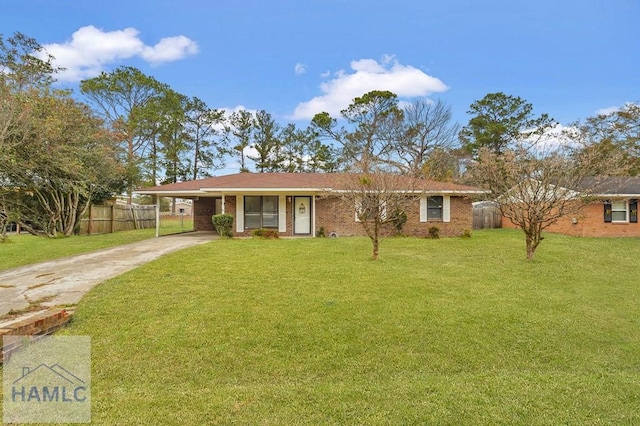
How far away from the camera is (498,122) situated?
30.5 meters

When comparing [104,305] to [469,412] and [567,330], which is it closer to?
[469,412]

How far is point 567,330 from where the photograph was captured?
15.0 ft

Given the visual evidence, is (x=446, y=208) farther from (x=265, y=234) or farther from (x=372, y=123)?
(x=372, y=123)

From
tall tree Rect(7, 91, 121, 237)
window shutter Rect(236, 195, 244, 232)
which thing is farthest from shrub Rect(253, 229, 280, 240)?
tall tree Rect(7, 91, 121, 237)

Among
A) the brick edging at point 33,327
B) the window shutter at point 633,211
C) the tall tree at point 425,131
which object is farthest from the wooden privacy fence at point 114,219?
the window shutter at point 633,211

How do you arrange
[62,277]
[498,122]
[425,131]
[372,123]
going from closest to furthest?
[62,277] → [425,131] → [372,123] → [498,122]

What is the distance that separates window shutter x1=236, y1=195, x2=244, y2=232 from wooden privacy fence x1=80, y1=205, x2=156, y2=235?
8728 mm

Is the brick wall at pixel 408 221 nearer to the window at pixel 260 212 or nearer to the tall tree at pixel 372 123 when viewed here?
the window at pixel 260 212

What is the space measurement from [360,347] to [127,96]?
31347 mm

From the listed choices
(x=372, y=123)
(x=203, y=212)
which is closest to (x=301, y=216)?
(x=203, y=212)

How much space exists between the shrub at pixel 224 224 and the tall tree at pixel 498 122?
77.3ft

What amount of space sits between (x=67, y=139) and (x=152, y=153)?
51.3ft

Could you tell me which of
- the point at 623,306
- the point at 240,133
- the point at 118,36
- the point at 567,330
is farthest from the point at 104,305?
the point at 240,133

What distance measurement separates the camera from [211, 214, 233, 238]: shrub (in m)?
14.2
